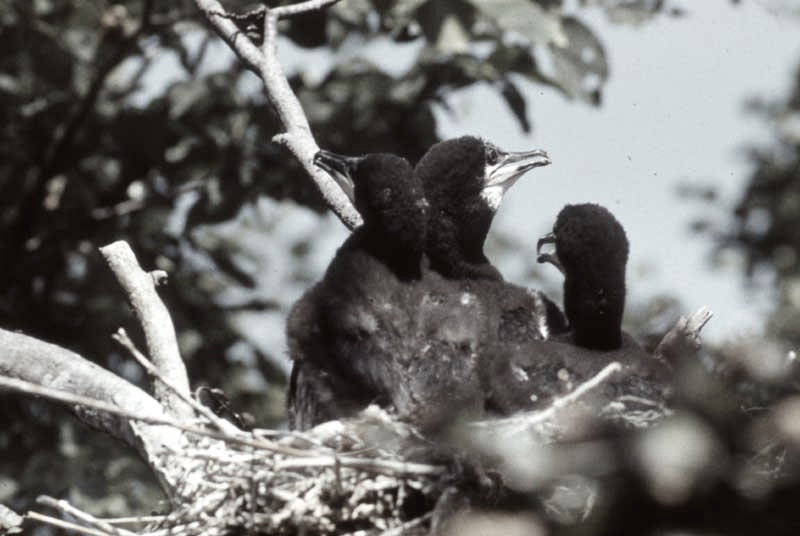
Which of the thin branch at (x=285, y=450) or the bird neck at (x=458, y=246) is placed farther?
the bird neck at (x=458, y=246)

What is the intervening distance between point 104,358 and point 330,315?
11.9 feet

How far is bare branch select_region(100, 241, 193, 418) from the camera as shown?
14.3 feet

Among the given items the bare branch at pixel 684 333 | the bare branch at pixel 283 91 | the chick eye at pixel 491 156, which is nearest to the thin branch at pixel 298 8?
the bare branch at pixel 283 91

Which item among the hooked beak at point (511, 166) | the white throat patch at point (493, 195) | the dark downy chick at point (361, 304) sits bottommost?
the dark downy chick at point (361, 304)

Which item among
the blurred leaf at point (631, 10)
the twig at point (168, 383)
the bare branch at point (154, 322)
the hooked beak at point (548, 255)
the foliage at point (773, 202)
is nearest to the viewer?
the twig at point (168, 383)

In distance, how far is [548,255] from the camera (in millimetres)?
5461

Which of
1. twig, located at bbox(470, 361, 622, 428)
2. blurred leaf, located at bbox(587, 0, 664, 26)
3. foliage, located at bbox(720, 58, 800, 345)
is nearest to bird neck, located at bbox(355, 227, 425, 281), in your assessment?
twig, located at bbox(470, 361, 622, 428)

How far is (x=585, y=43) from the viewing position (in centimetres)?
709

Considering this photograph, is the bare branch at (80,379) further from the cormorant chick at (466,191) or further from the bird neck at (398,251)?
the cormorant chick at (466,191)

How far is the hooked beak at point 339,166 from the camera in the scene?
16.6 ft

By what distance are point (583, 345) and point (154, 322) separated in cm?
155

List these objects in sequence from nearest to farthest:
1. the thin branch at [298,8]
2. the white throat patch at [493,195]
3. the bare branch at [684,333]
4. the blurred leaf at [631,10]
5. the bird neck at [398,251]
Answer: the bird neck at [398,251] < the bare branch at [684,333] < the white throat patch at [493,195] < the thin branch at [298,8] < the blurred leaf at [631,10]

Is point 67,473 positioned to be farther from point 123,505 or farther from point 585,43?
point 585,43

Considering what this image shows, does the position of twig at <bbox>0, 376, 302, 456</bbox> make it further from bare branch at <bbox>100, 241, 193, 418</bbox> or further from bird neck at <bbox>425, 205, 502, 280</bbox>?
bird neck at <bbox>425, 205, 502, 280</bbox>
